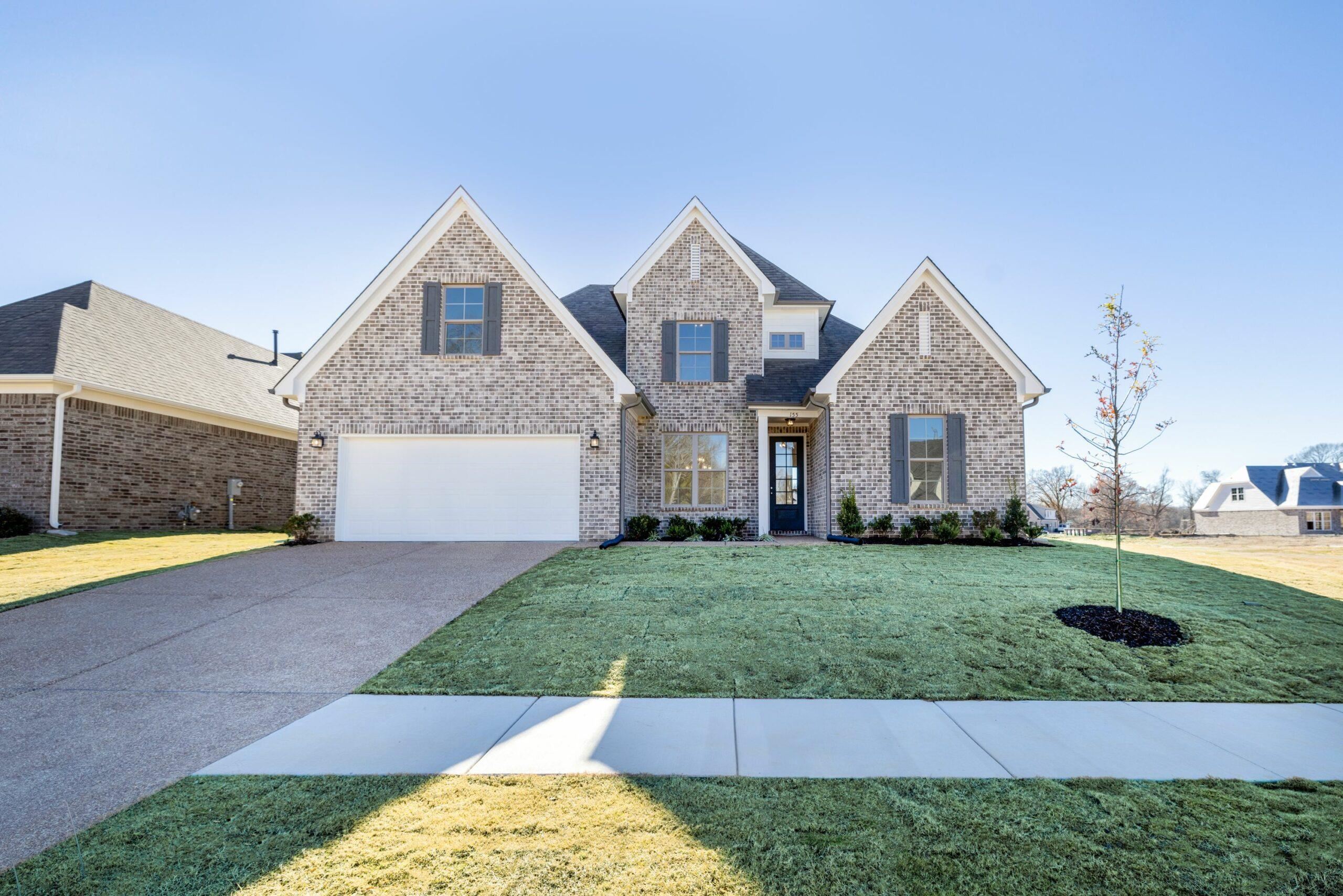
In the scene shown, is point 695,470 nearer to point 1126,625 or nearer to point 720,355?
point 720,355

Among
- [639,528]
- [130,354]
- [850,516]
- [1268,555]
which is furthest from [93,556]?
[1268,555]

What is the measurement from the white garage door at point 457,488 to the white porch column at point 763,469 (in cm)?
438

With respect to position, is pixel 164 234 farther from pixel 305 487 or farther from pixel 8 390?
pixel 305 487

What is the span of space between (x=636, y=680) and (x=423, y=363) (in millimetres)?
10414

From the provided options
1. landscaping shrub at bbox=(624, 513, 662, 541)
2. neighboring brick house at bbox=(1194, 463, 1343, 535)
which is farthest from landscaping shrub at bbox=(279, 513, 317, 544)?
neighboring brick house at bbox=(1194, 463, 1343, 535)

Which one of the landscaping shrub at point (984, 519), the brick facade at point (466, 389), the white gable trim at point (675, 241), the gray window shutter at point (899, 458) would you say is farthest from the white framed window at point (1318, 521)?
the brick facade at point (466, 389)

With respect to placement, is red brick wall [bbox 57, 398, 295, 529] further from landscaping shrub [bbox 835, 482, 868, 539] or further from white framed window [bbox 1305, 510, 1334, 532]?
white framed window [bbox 1305, 510, 1334, 532]

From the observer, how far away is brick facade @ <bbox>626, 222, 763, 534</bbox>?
50.6 feet

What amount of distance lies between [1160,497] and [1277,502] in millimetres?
6519

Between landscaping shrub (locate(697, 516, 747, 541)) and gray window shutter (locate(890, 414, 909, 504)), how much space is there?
3.41 m

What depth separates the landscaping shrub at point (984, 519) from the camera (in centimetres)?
1370

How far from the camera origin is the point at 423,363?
44.6ft

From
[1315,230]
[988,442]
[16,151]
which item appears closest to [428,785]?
[988,442]

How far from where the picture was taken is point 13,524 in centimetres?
1360
